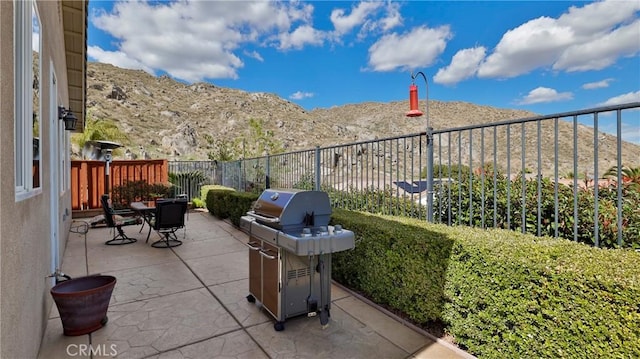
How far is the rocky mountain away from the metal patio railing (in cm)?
2184

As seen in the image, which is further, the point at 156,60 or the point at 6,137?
the point at 156,60

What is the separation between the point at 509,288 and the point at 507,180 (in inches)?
39.3

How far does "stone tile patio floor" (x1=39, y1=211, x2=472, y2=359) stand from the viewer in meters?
2.44

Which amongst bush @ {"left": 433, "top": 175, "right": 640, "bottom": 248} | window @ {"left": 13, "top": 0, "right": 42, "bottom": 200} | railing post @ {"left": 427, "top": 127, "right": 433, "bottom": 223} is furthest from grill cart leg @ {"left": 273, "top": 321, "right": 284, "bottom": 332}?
window @ {"left": 13, "top": 0, "right": 42, "bottom": 200}

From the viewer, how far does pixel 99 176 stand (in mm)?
9609

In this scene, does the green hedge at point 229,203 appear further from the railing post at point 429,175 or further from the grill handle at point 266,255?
the railing post at point 429,175

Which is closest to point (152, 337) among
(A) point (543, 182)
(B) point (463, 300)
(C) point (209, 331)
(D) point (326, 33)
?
(C) point (209, 331)

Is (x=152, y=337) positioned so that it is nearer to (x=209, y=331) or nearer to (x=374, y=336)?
(x=209, y=331)

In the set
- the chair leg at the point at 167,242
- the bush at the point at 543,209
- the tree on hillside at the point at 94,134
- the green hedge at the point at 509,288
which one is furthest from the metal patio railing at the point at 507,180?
the tree on hillside at the point at 94,134

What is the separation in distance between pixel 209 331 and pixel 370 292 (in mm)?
1621

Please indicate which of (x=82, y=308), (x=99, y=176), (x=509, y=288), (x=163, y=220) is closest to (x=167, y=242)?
(x=163, y=220)

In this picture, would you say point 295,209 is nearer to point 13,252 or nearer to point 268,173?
point 13,252

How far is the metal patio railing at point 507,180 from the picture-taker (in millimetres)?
2166

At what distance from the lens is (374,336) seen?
8.78 feet
